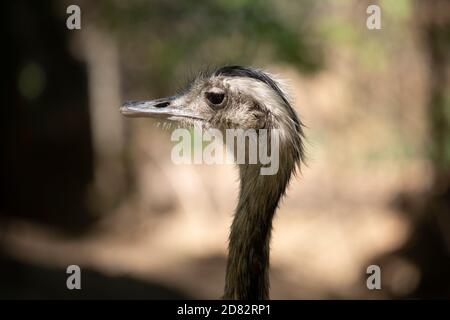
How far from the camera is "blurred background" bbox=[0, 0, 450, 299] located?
6695 mm

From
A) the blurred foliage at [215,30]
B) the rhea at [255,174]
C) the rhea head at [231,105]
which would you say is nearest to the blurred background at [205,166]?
the blurred foliage at [215,30]

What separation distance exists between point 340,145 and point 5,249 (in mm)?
3753

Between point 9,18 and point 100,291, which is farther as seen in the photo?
point 9,18

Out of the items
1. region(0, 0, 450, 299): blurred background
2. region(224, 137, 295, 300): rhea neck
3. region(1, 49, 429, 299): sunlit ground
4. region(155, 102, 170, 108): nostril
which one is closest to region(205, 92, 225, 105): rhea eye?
region(155, 102, 170, 108): nostril

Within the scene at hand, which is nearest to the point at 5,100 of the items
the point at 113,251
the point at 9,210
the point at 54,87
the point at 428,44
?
the point at 54,87

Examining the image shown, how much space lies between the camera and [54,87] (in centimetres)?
961

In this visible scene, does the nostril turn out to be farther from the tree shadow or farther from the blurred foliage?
the tree shadow

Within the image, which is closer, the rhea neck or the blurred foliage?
the rhea neck

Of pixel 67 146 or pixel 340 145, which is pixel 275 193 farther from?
pixel 67 146

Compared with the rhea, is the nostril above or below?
above

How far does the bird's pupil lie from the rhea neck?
36 centimetres

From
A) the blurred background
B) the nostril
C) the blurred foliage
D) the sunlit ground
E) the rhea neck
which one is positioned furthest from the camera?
the sunlit ground

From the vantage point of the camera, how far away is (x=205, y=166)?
988cm

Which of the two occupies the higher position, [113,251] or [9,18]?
[9,18]
